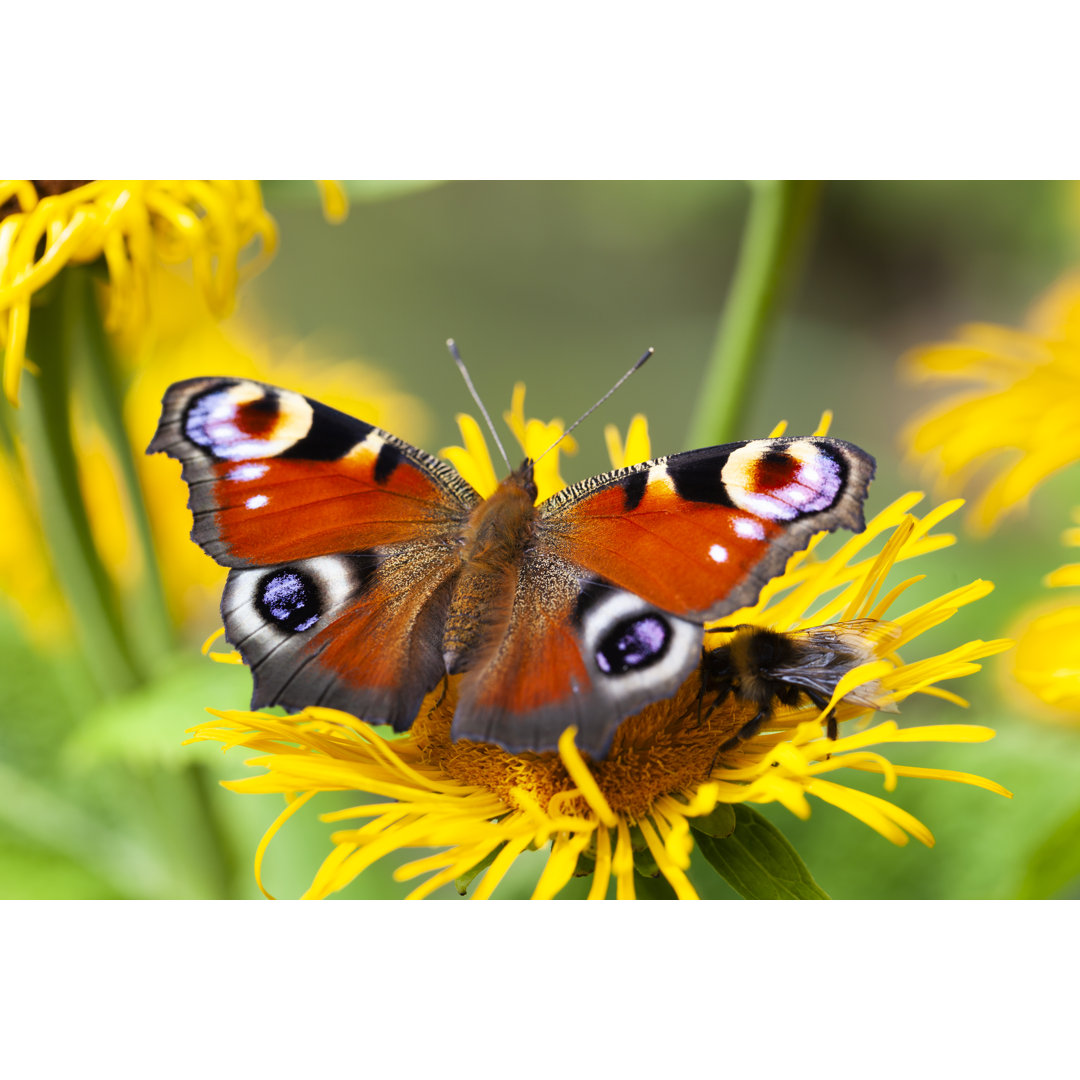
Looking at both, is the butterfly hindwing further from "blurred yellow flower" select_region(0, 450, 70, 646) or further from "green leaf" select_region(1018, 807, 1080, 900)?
"blurred yellow flower" select_region(0, 450, 70, 646)

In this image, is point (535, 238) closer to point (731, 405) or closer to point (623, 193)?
point (623, 193)

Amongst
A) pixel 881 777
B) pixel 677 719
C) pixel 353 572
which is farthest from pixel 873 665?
pixel 881 777

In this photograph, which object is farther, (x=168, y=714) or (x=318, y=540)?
(x=168, y=714)

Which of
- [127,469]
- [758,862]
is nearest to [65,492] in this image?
[127,469]

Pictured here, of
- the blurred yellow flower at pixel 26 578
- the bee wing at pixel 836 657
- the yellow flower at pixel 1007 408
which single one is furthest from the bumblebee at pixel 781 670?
the blurred yellow flower at pixel 26 578

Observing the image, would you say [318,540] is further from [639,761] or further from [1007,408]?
[1007,408]

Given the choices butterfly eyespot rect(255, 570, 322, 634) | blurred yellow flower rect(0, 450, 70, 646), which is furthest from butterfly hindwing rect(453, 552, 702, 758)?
blurred yellow flower rect(0, 450, 70, 646)

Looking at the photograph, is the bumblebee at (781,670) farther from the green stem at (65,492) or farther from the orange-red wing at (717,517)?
the green stem at (65,492)
